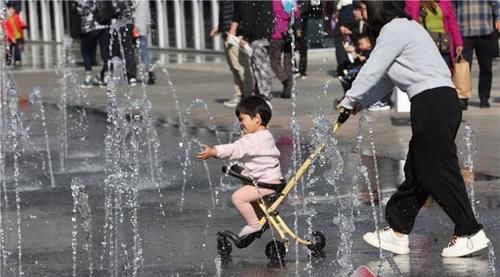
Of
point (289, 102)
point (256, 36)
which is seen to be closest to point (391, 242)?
point (256, 36)

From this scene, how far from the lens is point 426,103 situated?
24.7ft

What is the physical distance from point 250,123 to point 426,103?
1039 millimetres

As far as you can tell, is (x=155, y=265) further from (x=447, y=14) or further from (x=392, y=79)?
(x=447, y=14)

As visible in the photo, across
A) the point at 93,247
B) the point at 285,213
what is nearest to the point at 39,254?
the point at 93,247

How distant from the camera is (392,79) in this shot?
301 inches

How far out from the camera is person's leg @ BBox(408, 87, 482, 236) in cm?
750

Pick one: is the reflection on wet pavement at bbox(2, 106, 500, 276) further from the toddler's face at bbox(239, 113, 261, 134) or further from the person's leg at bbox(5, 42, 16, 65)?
the person's leg at bbox(5, 42, 16, 65)

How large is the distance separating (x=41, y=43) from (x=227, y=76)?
20.9 meters

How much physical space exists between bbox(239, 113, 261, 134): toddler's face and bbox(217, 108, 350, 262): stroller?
234 millimetres

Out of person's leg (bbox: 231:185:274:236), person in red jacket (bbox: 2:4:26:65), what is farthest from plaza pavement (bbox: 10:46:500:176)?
person's leg (bbox: 231:185:274:236)

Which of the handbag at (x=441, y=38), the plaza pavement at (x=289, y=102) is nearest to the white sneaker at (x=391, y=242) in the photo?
the plaza pavement at (x=289, y=102)

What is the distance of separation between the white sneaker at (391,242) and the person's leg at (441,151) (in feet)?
1.14

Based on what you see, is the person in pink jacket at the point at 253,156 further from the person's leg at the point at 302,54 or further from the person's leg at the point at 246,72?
the person's leg at the point at 302,54

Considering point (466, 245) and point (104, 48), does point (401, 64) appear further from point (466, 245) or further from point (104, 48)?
point (104, 48)
